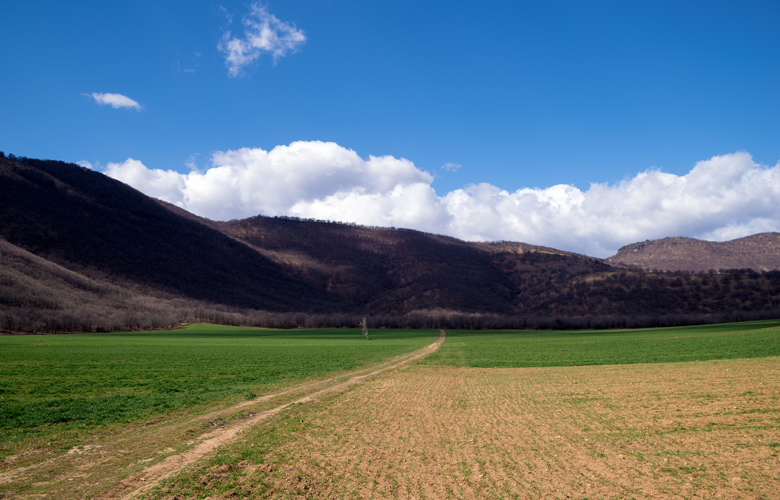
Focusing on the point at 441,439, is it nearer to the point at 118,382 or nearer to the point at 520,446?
the point at 520,446

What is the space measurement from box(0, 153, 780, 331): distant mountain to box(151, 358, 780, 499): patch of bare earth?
211ft

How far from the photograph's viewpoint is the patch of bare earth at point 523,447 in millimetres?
8742

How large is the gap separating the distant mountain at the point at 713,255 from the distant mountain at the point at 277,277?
39.2 metres

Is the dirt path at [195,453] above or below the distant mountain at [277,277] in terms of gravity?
below

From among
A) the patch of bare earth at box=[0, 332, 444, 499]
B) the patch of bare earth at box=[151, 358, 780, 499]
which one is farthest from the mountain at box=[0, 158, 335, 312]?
the patch of bare earth at box=[151, 358, 780, 499]

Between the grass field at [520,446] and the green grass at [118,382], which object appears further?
the green grass at [118,382]

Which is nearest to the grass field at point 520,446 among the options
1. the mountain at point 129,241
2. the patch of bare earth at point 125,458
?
the patch of bare earth at point 125,458

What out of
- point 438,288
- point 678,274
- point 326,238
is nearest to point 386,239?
point 326,238

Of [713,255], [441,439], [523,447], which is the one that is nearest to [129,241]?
[441,439]

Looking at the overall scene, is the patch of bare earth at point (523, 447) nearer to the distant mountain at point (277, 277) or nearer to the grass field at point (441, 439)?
the grass field at point (441, 439)

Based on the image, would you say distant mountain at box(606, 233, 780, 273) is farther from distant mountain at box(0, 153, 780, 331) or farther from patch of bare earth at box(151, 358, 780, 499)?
patch of bare earth at box(151, 358, 780, 499)

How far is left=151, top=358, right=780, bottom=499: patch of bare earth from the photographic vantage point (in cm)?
874

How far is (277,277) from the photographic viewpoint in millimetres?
142875

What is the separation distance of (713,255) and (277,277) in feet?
514
